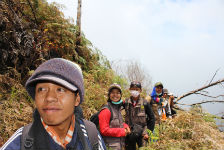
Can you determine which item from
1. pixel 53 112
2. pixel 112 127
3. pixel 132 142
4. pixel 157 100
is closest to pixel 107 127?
pixel 112 127

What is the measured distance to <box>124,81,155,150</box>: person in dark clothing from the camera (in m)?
3.66

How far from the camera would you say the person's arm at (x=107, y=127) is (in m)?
3.16

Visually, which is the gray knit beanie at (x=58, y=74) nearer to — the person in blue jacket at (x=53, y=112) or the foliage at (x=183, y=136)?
the person in blue jacket at (x=53, y=112)

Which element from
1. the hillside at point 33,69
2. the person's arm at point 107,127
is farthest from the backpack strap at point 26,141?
the hillside at point 33,69

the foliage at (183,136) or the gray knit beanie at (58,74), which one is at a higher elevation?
the gray knit beanie at (58,74)

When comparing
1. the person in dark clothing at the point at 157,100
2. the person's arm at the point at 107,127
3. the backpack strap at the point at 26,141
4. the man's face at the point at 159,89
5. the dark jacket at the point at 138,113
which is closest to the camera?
the backpack strap at the point at 26,141

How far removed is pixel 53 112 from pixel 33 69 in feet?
15.3

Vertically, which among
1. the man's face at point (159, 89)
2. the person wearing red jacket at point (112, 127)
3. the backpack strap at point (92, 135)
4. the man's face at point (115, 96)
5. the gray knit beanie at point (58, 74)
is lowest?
the person wearing red jacket at point (112, 127)

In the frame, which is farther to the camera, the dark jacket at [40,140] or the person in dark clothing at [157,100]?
the person in dark clothing at [157,100]

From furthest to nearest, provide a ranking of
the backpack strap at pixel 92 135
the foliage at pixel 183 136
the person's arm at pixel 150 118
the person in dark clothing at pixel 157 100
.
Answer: the person in dark clothing at pixel 157 100, the person's arm at pixel 150 118, the foliage at pixel 183 136, the backpack strap at pixel 92 135

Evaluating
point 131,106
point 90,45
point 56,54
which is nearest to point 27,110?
point 131,106

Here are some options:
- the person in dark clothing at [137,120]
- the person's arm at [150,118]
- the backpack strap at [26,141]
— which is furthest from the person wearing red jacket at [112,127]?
the backpack strap at [26,141]

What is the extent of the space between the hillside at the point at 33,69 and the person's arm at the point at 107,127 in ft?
2.70

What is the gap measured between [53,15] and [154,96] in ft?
19.1
